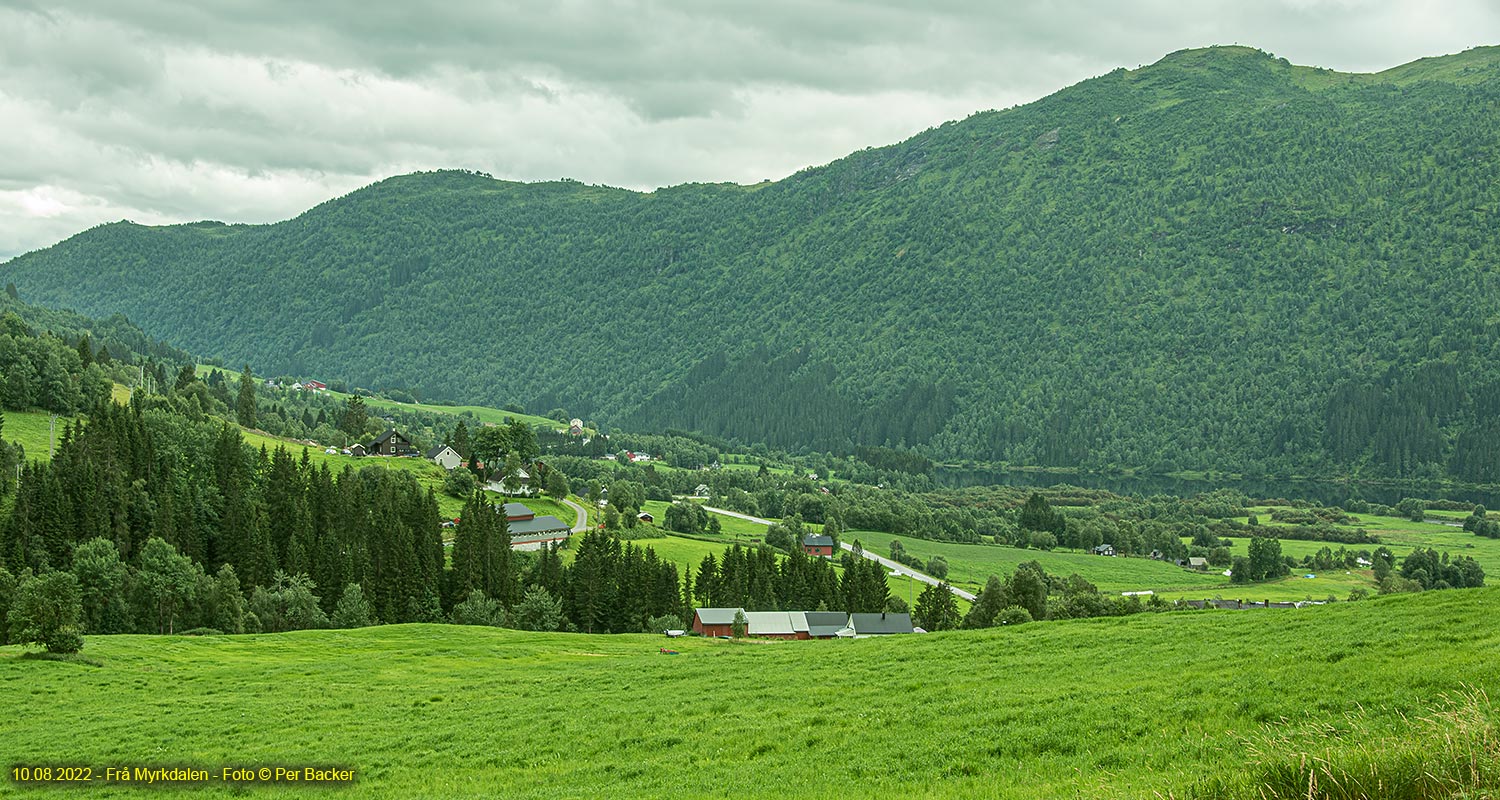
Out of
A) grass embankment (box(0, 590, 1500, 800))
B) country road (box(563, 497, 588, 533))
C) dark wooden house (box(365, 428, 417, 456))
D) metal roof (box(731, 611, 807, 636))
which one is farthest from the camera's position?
dark wooden house (box(365, 428, 417, 456))

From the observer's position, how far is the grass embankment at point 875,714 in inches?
815

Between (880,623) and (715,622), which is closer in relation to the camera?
(715,622)

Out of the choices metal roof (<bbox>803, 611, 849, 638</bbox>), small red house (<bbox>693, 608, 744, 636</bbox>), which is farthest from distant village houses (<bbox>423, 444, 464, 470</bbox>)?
metal roof (<bbox>803, 611, 849, 638</bbox>)

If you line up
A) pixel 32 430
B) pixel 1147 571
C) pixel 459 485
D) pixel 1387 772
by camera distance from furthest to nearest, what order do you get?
pixel 1147 571 < pixel 459 485 < pixel 32 430 < pixel 1387 772

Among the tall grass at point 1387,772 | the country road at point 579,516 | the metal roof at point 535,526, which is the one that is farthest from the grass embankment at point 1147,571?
the tall grass at point 1387,772

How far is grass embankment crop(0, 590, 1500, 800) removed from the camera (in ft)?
67.9

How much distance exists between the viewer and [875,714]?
3028 cm

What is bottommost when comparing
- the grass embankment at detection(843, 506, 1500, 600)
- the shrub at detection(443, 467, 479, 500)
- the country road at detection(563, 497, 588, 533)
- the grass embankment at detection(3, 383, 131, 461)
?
the grass embankment at detection(843, 506, 1500, 600)

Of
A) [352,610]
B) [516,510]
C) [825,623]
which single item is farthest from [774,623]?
[516,510]

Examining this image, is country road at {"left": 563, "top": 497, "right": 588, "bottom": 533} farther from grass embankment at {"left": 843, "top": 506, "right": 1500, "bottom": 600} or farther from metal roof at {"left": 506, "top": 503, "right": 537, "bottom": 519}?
grass embankment at {"left": 843, "top": 506, "right": 1500, "bottom": 600}

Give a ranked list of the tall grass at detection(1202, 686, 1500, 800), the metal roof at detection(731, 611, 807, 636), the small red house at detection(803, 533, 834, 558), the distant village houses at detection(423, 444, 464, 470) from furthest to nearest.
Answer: the distant village houses at detection(423, 444, 464, 470) → the small red house at detection(803, 533, 834, 558) → the metal roof at detection(731, 611, 807, 636) → the tall grass at detection(1202, 686, 1500, 800)

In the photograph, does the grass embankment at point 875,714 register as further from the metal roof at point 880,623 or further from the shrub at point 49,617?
the metal roof at point 880,623

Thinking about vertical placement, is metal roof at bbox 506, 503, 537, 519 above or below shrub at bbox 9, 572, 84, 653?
below

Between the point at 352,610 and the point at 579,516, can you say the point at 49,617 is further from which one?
the point at 579,516
